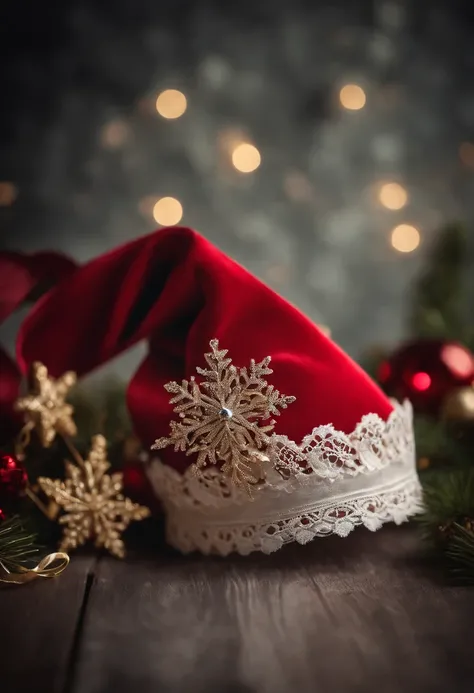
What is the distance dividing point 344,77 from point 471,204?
1.31 feet

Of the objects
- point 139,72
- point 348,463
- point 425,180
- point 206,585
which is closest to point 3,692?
point 206,585

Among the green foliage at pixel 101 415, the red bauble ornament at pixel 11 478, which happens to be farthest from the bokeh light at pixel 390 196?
the red bauble ornament at pixel 11 478

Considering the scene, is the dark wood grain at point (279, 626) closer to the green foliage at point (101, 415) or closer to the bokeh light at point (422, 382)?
the green foliage at point (101, 415)

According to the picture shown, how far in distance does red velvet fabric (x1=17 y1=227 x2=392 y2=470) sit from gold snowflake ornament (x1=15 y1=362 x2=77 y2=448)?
6 cm

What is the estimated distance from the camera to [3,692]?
1.51ft

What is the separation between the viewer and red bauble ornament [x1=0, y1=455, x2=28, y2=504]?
68cm

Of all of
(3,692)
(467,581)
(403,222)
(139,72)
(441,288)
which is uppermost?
(139,72)

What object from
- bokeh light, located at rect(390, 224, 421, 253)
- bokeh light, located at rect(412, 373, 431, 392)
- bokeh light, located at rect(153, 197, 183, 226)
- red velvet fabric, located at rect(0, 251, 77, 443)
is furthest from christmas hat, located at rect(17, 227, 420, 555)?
bokeh light, located at rect(390, 224, 421, 253)

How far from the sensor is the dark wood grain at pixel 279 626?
47 centimetres

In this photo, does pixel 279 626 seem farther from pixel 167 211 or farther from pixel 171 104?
pixel 171 104

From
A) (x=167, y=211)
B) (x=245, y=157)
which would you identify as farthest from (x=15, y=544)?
(x=245, y=157)

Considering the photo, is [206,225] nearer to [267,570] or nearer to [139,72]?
[139,72]

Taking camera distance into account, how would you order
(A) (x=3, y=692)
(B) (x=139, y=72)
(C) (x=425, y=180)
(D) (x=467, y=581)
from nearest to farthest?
(A) (x=3, y=692)
(D) (x=467, y=581)
(B) (x=139, y=72)
(C) (x=425, y=180)

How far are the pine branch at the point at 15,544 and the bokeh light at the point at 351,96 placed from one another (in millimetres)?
1096
